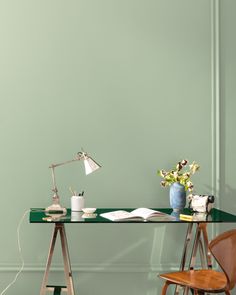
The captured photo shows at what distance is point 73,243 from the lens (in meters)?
4.08

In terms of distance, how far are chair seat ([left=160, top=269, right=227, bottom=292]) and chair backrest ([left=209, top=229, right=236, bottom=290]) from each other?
0.30ft

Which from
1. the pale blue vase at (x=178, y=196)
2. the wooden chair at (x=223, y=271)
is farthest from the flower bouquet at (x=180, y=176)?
the wooden chair at (x=223, y=271)

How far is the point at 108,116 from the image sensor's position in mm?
4098

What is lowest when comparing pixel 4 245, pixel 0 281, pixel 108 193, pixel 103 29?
pixel 0 281

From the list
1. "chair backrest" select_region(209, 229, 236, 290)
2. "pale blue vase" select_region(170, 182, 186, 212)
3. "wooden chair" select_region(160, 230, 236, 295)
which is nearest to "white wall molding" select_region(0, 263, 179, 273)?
"pale blue vase" select_region(170, 182, 186, 212)

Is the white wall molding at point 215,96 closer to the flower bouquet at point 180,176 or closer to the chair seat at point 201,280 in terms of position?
the flower bouquet at point 180,176

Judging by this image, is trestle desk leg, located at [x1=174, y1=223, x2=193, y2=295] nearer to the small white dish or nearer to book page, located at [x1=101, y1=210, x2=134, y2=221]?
book page, located at [x1=101, y1=210, x2=134, y2=221]

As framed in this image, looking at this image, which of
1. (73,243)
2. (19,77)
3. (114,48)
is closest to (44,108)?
(19,77)

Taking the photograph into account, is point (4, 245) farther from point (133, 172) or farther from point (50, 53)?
point (50, 53)

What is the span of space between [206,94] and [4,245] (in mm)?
1778

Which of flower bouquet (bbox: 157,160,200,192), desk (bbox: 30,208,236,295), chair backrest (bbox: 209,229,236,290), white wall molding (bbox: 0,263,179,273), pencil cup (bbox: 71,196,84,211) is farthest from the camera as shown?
white wall molding (bbox: 0,263,179,273)

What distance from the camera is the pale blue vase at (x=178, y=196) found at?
149 inches

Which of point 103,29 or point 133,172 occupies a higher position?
point 103,29

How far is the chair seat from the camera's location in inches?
120
